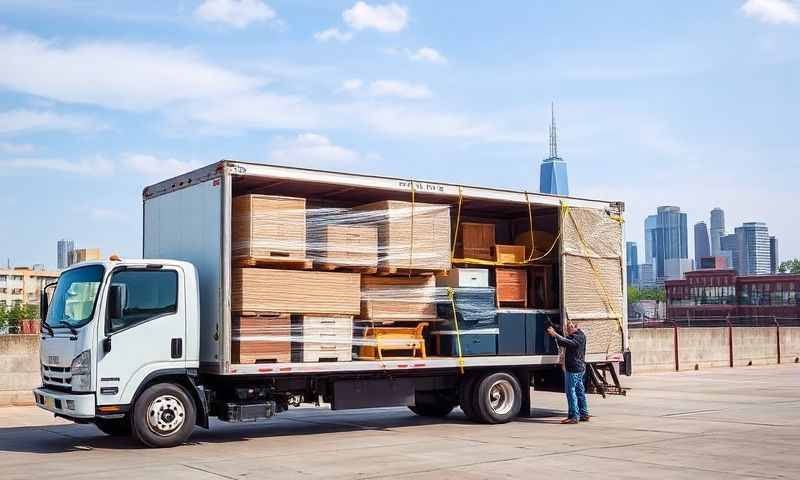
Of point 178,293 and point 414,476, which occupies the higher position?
point 178,293

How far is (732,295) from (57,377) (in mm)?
107148

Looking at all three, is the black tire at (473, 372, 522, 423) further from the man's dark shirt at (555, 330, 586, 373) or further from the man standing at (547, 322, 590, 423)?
the man's dark shirt at (555, 330, 586, 373)

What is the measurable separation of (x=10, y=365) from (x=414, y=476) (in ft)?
35.6

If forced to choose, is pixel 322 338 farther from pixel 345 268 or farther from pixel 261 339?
pixel 345 268

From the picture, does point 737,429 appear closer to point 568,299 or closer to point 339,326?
point 568,299

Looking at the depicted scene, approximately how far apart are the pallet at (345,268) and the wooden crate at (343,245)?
16mm

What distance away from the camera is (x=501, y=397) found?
50.9 feet

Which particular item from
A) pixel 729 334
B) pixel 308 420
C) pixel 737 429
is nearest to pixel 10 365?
pixel 308 420

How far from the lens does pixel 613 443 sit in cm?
1265

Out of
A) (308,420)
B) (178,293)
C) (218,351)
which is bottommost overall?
(308,420)

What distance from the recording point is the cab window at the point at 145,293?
12.1m

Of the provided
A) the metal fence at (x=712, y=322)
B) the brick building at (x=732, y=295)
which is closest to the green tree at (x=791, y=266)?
the brick building at (x=732, y=295)

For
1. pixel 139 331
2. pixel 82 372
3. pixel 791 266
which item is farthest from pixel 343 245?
pixel 791 266

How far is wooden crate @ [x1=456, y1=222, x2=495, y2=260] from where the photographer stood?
51.3 feet
